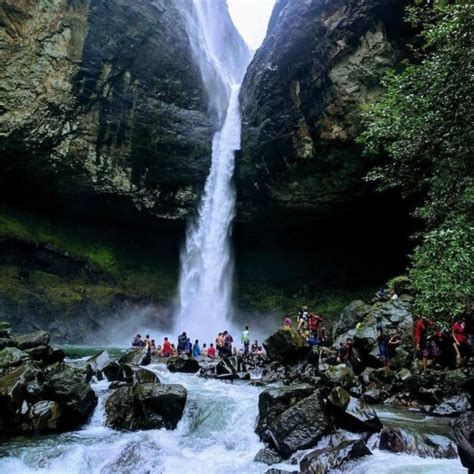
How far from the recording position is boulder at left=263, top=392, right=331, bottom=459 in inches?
293

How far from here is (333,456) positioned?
22.1 ft

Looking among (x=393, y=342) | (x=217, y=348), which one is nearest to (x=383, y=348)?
(x=393, y=342)

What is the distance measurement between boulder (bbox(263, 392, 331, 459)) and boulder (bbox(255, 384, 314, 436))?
1.43 feet

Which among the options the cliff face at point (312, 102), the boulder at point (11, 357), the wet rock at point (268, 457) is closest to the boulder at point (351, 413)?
the wet rock at point (268, 457)

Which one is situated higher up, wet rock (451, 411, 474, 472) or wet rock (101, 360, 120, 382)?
wet rock (451, 411, 474, 472)

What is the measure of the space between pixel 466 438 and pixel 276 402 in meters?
3.91

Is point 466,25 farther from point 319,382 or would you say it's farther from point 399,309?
point 399,309

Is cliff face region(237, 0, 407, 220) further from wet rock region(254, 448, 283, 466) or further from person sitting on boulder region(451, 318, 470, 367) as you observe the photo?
wet rock region(254, 448, 283, 466)

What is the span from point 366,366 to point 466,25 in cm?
880

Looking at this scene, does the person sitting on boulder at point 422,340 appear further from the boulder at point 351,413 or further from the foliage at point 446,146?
the boulder at point 351,413

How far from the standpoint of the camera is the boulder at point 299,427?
24.4 ft

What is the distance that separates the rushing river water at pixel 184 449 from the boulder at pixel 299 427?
0.39 metres

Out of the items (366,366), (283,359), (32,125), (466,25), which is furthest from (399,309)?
(32,125)

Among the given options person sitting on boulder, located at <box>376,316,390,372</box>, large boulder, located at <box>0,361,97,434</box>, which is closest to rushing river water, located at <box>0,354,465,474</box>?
large boulder, located at <box>0,361,97,434</box>
